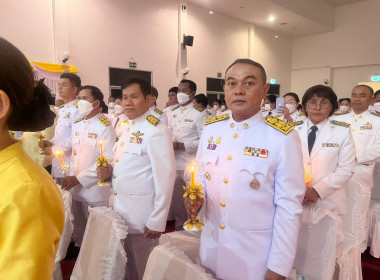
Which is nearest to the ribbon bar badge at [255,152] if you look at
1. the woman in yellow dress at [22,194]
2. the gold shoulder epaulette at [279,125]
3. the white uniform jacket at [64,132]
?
the gold shoulder epaulette at [279,125]

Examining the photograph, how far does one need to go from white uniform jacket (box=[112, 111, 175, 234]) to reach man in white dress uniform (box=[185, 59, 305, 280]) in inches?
21.0

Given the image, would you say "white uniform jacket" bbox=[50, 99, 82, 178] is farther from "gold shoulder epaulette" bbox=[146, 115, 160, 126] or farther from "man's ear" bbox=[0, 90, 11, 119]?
"man's ear" bbox=[0, 90, 11, 119]

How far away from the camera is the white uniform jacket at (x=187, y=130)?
4.12 m

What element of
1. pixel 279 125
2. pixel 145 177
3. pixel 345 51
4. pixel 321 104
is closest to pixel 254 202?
pixel 279 125

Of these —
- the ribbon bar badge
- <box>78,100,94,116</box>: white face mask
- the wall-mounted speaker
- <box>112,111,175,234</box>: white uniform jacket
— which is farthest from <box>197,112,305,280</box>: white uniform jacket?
the wall-mounted speaker

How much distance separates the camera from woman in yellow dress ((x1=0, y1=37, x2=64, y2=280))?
672 millimetres

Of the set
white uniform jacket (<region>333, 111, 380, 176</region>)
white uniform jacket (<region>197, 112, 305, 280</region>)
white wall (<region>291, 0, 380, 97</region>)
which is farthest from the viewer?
white wall (<region>291, 0, 380, 97</region>)

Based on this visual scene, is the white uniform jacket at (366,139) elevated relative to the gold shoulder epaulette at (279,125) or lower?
lower

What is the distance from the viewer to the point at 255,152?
1406 millimetres

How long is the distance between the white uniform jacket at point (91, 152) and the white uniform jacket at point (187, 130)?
1583 mm

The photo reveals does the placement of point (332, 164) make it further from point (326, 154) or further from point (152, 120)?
point (152, 120)

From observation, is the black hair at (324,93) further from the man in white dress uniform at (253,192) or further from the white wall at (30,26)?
the white wall at (30,26)

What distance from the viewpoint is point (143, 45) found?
8359 mm

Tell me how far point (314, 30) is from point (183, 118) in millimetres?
10718
